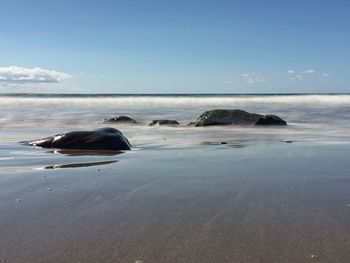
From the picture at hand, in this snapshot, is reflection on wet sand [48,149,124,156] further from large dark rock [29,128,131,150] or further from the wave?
the wave

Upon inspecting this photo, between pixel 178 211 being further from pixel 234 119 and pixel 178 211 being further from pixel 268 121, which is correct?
pixel 234 119

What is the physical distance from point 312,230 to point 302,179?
7.10 feet

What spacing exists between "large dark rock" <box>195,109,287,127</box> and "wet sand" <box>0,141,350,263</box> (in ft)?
31.8

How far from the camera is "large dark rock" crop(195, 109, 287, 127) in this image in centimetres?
1730

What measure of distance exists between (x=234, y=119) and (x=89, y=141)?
348 inches

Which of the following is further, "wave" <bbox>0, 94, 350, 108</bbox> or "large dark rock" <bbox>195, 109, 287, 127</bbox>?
"wave" <bbox>0, 94, 350, 108</bbox>

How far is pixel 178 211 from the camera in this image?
14.9 feet

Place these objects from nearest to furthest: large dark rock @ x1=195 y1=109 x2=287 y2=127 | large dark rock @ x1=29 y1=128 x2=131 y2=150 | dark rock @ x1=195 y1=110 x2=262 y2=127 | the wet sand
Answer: the wet sand, large dark rock @ x1=29 y1=128 x2=131 y2=150, large dark rock @ x1=195 y1=109 x2=287 y2=127, dark rock @ x1=195 y1=110 x2=262 y2=127

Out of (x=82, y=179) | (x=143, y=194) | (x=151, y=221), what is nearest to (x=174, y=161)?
(x=82, y=179)

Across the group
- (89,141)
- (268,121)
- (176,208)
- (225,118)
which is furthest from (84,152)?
(268,121)

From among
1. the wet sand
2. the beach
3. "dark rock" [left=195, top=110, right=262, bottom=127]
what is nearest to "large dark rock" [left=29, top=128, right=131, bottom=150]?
the beach

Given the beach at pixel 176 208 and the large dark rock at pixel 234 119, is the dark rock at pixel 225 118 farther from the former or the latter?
the beach at pixel 176 208

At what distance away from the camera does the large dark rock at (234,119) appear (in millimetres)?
17297

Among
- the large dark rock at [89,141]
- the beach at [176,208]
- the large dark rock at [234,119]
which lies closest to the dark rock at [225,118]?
the large dark rock at [234,119]
